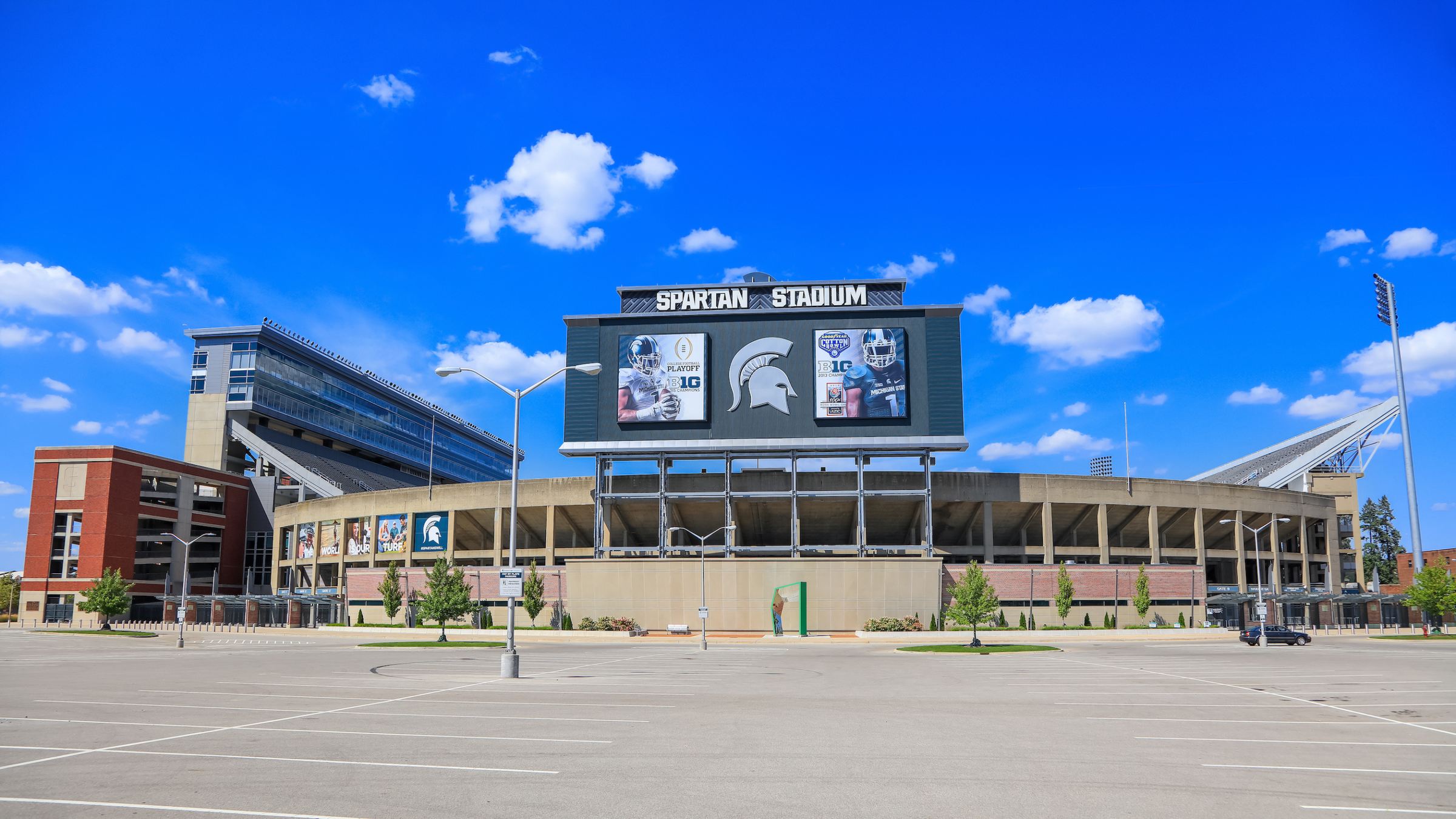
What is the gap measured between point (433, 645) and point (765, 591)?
959 inches

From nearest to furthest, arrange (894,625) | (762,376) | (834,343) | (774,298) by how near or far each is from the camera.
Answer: (894,625) → (834,343) → (762,376) → (774,298)

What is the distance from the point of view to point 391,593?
72.9 m

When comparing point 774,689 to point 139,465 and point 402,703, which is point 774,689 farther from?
point 139,465

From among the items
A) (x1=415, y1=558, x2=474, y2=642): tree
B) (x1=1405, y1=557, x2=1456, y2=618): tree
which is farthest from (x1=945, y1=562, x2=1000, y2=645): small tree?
(x1=1405, y1=557, x2=1456, y2=618): tree

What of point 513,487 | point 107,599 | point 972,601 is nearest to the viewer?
point 513,487

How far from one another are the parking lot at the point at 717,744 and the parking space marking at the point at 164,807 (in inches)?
1.7

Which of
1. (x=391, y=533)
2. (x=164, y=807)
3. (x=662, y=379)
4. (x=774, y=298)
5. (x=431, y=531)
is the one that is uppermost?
(x=774, y=298)

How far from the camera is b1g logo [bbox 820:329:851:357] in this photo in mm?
66125

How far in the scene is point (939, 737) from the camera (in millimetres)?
14273

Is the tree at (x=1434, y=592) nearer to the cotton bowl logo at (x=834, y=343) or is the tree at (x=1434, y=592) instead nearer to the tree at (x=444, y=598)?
the cotton bowl logo at (x=834, y=343)

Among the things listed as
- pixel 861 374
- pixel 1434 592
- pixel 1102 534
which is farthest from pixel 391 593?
pixel 1434 592

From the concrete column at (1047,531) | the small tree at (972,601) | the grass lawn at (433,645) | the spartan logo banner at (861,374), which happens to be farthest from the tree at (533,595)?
the concrete column at (1047,531)

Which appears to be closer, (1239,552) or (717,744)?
(717,744)

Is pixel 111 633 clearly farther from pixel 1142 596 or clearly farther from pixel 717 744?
pixel 1142 596
